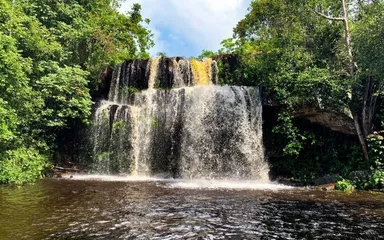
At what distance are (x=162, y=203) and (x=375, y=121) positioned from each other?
1326 centimetres

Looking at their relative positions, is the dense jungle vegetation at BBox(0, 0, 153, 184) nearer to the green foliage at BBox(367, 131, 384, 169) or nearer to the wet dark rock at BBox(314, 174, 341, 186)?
the wet dark rock at BBox(314, 174, 341, 186)

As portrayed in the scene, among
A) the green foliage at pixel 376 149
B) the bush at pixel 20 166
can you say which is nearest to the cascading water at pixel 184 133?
the bush at pixel 20 166

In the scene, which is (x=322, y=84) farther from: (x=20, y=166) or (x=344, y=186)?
(x=20, y=166)

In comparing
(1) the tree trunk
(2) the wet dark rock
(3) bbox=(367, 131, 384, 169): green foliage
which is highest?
(1) the tree trunk

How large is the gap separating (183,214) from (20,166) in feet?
31.3

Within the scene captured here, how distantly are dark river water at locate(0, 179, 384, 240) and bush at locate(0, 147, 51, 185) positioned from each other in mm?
1041

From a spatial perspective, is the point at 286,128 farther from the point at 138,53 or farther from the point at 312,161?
the point at 138,53

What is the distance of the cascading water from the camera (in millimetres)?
18594

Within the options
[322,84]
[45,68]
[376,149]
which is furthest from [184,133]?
[376,149]

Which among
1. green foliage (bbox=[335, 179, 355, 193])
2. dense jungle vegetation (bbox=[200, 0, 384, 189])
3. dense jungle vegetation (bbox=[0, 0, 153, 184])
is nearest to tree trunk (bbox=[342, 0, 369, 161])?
dense jungle vegetation (bbox=[200, 0, 384, 189])

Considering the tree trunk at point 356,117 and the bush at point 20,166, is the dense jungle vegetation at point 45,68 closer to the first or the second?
the bush at point 20,166

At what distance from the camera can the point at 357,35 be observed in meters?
15.4

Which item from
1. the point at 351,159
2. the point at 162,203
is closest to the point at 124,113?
the point at 162,203

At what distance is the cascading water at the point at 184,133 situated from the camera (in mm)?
18594
